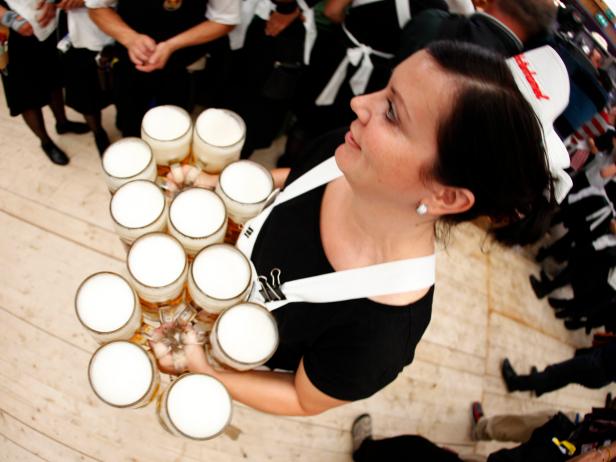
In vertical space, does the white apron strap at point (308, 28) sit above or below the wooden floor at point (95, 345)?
above

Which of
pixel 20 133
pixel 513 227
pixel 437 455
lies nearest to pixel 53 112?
pixel 20 133

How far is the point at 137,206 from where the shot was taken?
1.08m

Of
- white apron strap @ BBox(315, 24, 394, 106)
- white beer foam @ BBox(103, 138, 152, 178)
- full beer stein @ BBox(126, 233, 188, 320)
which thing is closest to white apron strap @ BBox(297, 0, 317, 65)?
white apron strap @ BBox(315, 24, 394, 106)

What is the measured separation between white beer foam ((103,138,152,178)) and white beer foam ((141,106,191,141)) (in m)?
0.05

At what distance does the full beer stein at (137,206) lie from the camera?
3.52 ft

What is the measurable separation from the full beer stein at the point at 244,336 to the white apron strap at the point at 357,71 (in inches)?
60.2

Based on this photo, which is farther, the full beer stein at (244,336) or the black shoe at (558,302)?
the black shoe at (558,302)

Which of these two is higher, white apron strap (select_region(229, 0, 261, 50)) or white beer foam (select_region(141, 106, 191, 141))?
white beer foam (select_region(141, 106, 191, 141))

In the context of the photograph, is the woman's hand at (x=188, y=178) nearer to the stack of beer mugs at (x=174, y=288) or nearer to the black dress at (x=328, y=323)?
the stack of beer mugs at (x=174, y=288)

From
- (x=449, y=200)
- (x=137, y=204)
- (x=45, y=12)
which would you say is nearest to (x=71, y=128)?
(x=45, y=12)

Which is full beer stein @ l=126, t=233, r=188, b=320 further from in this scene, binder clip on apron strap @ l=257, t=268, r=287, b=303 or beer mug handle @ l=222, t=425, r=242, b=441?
beer mug handle @ l=222, t=425, r=242, b=441

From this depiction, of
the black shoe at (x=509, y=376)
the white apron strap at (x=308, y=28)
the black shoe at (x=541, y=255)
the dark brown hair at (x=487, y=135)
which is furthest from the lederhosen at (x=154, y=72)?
the black shoe at (x=541, y=255)

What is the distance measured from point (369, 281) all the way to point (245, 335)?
1.01ft

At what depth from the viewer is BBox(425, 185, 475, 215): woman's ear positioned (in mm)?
862
